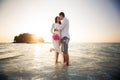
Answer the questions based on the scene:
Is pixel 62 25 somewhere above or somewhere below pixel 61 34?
above

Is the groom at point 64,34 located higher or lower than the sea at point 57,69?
higher

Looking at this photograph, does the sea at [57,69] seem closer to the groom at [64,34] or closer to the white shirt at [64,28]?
the groom at [64,34]

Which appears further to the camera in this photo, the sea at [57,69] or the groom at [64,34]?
the groom at [64,34]

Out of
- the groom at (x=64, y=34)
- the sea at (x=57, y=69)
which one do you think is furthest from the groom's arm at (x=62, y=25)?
the sea at (x=57, y=69)

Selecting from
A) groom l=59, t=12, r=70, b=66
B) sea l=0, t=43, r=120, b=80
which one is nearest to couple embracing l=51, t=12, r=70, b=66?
Answer: groom l=59, t=12, r=70, b=66

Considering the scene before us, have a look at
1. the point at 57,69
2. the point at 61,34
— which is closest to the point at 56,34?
the point at 61,34

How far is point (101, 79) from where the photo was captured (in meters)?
5.04

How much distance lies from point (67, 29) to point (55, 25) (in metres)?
0.59

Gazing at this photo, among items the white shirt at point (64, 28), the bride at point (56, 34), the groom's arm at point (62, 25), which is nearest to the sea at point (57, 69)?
the bride at point (56, 34)

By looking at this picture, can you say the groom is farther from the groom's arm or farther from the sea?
the sea

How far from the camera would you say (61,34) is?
748 centimetres

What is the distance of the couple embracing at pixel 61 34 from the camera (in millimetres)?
7352

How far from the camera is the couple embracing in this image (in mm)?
7352

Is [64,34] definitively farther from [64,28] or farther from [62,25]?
[62,25]
